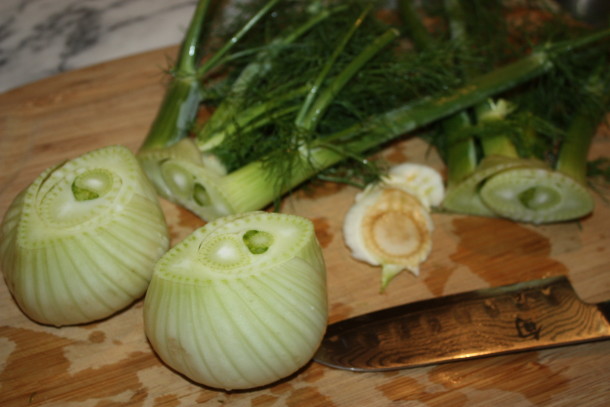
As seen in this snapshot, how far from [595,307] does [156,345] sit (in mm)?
999

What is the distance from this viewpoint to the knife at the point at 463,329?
1.35 meters

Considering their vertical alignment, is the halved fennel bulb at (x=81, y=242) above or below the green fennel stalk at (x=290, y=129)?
below

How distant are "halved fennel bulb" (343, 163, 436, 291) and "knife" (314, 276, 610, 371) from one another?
158mm

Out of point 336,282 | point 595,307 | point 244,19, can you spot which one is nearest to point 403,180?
point 336,282

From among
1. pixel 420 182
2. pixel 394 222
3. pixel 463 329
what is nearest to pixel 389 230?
pixel 394 222

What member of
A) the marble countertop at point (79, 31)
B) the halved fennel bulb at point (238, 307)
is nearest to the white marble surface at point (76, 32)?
the marble countertop at point (79, 31)

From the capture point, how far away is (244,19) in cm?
205

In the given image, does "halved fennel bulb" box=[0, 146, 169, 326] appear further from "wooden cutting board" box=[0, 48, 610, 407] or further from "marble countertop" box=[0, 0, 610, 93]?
"marble countertop" box=[0, 0, 610, 93]

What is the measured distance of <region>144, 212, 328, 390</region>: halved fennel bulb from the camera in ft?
3.90

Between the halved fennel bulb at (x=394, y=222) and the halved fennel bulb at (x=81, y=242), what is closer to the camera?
the halved fennel bulb at (x=81, y=242)

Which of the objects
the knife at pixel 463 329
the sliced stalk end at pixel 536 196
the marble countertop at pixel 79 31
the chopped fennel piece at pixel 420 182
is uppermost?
the marble countertop at pixel 79 31

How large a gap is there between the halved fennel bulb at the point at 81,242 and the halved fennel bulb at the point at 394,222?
0.51m

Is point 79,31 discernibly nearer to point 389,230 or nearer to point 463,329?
point 389,230

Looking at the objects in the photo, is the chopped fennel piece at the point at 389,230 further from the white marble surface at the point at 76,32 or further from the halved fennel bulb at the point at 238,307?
the white marble surface at the point at 76,32
